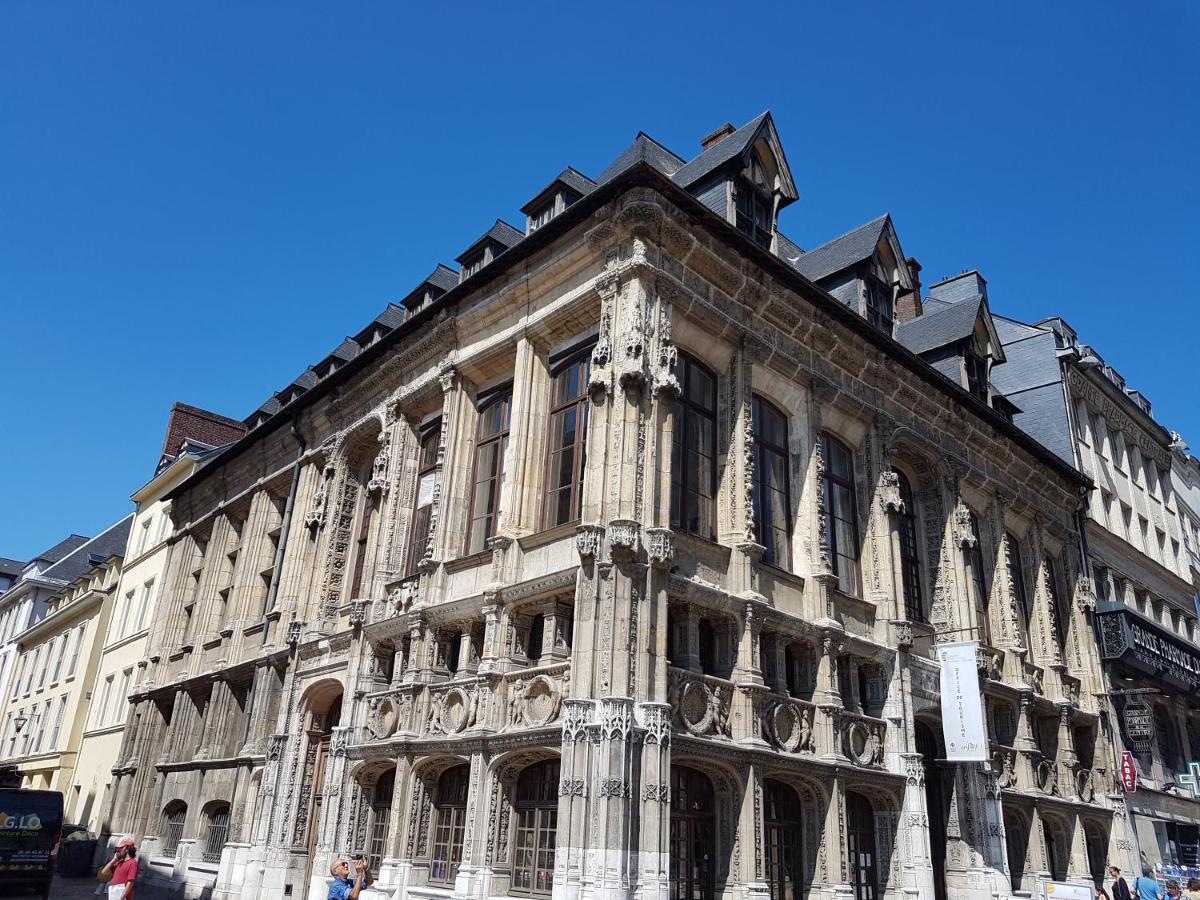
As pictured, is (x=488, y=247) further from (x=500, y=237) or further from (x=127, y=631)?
(x=127, y=631)

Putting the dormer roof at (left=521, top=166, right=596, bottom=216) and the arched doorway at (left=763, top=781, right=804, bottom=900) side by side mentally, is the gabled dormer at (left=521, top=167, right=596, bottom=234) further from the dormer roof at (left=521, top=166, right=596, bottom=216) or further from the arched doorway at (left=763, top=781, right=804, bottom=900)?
the arched doorway at (left=763, top=781, right=804, bottom=900)

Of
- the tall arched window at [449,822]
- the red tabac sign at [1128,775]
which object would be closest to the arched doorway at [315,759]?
the tall arched window at [449,822]

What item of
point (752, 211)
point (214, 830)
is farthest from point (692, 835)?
point (214, 830)

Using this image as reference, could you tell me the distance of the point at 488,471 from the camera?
17328 mm

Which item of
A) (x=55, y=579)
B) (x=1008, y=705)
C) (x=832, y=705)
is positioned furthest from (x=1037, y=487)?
(x=55, y=579)

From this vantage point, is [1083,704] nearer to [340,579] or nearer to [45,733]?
[340,579]

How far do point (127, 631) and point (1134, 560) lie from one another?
3306 cm

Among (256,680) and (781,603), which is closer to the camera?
(781,603)

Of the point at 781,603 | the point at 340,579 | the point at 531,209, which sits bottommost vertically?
the point at 781,603

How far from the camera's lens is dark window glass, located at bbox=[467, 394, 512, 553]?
655 inches

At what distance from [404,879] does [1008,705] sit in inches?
539

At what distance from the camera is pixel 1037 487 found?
974 inches

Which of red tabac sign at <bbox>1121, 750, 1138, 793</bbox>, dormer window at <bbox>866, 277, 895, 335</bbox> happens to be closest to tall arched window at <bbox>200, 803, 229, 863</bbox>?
dormer window at <bbox>866, 277, 895, 335</bbox>

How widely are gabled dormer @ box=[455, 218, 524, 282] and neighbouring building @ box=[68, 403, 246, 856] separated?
50.9ft
